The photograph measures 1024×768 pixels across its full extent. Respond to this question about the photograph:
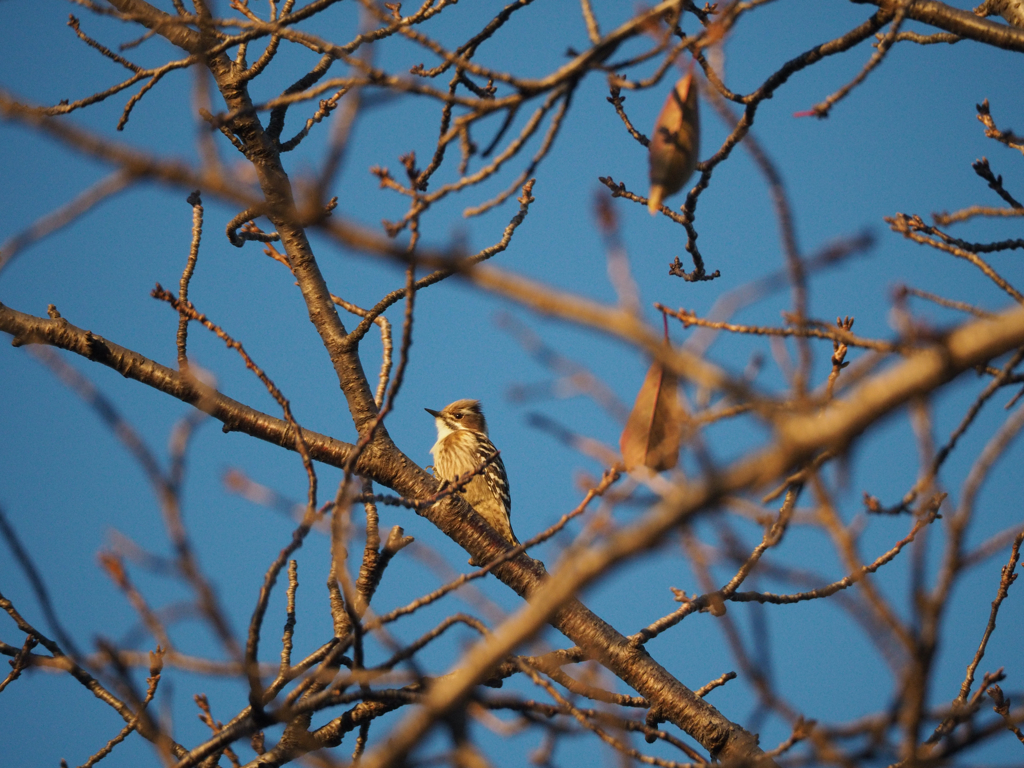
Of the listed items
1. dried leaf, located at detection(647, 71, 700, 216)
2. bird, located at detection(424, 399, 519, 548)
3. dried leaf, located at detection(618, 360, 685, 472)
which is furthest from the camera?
bird, located at detection(424, 399, 519, 548)

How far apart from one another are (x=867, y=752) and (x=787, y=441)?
928 mm

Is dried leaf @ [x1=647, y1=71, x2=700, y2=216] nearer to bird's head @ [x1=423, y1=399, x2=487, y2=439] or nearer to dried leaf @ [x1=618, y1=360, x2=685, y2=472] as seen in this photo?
dried leaf @ [x1=618, y1=360, x2=685, y2=472]

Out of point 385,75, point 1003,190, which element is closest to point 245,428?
point 385,75

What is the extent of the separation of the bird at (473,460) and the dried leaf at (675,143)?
5.72 metres

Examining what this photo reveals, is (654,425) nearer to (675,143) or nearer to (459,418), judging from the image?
(675,143)

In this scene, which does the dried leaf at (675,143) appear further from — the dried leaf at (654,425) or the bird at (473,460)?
the bird at (473,460)

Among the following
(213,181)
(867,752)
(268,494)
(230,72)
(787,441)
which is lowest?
(867,752)

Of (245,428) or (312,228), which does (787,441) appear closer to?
(312,228)

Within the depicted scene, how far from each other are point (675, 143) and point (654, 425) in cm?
91

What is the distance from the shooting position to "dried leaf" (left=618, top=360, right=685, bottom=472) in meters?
2.45

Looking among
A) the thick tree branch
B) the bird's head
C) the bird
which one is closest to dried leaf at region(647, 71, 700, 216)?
the thick tree branch

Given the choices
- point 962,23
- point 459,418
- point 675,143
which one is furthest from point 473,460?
point 675,143

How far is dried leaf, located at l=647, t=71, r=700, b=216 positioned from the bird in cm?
572

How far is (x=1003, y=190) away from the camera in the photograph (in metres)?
3.79
